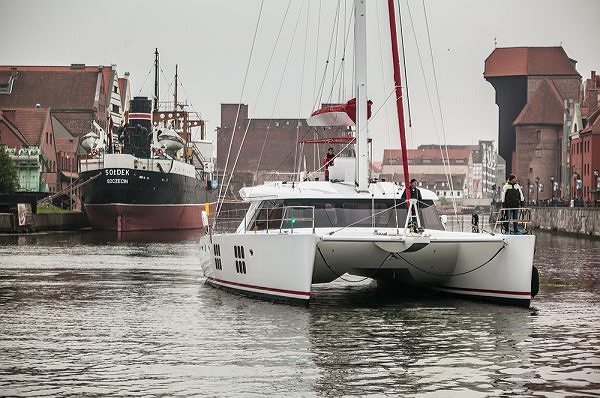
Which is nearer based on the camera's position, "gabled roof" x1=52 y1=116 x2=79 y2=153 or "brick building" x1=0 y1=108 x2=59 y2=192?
"brick building" x1=0 y1=108 x2=59 y2=192

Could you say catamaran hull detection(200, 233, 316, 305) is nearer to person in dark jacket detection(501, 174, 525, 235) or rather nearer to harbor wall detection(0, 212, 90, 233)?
person in dark jacket detection(501, 174, 525, 235)

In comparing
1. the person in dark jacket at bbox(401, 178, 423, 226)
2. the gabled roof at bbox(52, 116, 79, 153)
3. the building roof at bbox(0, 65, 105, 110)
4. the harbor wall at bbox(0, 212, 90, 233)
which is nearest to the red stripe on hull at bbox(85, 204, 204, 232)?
the harbor wall at bbox(0, 212, 90, 233)

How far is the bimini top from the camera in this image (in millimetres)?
25391

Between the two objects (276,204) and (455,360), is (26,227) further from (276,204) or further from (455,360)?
(455,360)

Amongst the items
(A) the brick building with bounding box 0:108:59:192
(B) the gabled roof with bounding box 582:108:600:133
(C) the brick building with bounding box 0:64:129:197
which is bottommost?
(A) the brick building with bounding box 0:108:59:192

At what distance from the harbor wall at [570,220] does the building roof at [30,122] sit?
142 ft

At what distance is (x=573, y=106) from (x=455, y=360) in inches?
5279

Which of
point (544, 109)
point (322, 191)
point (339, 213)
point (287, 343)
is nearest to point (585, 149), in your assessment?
point (544, 109)

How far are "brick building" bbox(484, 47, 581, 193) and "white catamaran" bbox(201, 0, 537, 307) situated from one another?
12577cm

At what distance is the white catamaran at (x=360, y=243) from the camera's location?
2309 cm

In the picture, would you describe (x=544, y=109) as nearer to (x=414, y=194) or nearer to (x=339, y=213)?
(x=414, y=194)

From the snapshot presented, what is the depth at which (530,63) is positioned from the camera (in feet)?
579

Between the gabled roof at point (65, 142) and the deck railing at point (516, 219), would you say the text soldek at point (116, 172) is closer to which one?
Answer: the gabled roof at point (65, 142)

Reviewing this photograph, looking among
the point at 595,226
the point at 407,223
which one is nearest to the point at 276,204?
the point at 407,223
